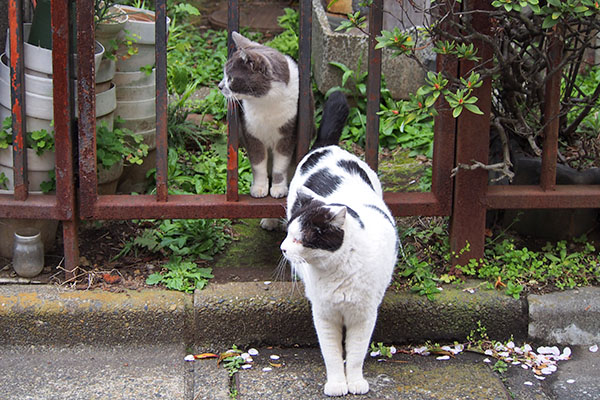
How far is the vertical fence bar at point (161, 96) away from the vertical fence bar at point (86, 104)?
0.27m

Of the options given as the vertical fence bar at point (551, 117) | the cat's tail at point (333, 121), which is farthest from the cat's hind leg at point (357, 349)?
the vertical fence bar at point (551, 117)

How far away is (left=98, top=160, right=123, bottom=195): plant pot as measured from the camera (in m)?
3.72

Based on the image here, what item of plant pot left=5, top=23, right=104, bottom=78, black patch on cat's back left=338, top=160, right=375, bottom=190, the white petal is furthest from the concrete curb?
plant pot left=5, top=23, right=104, bottom=78

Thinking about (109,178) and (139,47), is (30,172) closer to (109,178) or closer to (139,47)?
(109,178)

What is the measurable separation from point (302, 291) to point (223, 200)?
548 millimetres

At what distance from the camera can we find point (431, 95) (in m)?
2.94

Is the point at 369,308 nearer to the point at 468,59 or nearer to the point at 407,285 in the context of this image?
the point at 407,285

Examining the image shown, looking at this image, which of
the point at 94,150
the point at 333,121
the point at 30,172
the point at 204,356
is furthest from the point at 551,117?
the point at 30,172

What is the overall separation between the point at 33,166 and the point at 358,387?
5.85 ft

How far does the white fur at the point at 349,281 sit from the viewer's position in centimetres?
268

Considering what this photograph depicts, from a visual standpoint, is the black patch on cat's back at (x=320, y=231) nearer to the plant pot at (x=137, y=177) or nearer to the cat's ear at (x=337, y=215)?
the cat's ear at (x=337, y=215)

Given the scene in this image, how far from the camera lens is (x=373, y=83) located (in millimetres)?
3297

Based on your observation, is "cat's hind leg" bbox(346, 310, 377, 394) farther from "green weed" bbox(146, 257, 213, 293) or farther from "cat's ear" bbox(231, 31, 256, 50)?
"cat's ear" bbox(231, 31, 256, 50)

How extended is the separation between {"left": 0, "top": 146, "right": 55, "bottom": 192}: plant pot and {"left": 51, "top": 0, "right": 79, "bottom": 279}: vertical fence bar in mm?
265
